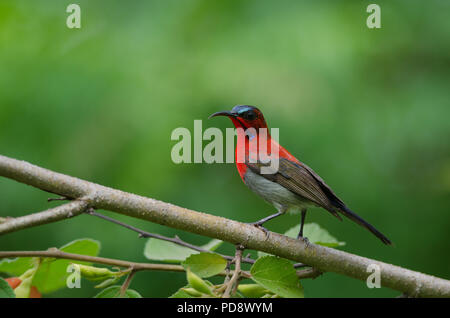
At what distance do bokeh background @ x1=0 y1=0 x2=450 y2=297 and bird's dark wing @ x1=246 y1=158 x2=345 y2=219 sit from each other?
41 cm

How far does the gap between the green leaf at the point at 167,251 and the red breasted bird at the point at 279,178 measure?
95cm

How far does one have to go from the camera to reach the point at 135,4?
14.6 ft

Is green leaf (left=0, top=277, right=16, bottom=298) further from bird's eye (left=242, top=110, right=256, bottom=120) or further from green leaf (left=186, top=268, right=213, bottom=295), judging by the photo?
bird's eye (left=242, top=110, right=256, bottom=120)

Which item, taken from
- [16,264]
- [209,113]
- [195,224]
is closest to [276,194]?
[209,113]

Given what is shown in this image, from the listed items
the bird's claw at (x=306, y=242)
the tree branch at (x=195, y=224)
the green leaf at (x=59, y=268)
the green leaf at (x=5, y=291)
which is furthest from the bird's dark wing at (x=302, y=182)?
the green leaf at (x=5, y=291)

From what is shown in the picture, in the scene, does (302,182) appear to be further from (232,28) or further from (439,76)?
(439,76)

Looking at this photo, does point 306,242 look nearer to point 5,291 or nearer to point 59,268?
point 59,268

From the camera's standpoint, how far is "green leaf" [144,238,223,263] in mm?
2275

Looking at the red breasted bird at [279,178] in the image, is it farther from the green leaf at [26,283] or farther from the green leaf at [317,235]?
the green leaf at [26,283]

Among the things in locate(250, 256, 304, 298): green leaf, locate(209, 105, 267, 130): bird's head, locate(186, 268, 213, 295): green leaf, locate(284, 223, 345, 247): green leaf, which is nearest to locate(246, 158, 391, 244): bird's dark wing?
locate(209, 105, 267, 130): bird's head

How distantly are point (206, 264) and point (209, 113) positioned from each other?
6.76ft

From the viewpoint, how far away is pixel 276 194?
330 cm

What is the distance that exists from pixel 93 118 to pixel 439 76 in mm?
2945

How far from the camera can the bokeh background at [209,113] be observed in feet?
12.2
